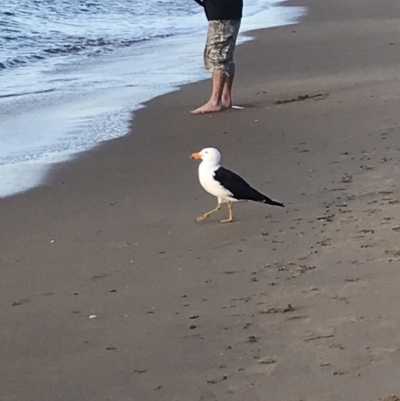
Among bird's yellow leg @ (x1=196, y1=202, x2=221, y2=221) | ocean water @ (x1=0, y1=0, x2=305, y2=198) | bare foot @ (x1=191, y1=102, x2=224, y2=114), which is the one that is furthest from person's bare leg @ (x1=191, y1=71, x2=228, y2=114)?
bird's yellow leg @ (x1=196, y1=202, x2=221, y2=221)

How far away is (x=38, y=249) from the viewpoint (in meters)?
4.66

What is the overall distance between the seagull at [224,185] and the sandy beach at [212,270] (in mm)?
123

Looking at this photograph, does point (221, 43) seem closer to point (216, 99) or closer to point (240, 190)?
point (216, 99)

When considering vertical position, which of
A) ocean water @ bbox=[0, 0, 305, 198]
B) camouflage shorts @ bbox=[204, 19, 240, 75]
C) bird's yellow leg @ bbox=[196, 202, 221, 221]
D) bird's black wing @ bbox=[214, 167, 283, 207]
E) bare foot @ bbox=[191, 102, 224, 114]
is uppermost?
camouflage shorts @ bbox=[204, 19, 240, 75]

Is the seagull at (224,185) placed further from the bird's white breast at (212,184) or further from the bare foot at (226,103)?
the bare foot at (226,103)

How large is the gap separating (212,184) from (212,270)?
0.87 metres

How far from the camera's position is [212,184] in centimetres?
490

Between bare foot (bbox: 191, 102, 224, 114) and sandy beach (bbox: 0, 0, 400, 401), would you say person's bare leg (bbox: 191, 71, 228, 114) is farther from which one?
sandy beach (bbox: 0, 0, 400, 401)

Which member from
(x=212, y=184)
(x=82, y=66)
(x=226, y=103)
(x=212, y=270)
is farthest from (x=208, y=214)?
(x=82, y=66)

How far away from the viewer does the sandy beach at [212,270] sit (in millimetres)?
3094

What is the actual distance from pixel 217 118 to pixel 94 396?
16.3ft

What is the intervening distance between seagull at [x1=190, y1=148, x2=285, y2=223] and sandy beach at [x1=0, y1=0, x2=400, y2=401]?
0.12 metres

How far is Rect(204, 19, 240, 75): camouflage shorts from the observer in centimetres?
807

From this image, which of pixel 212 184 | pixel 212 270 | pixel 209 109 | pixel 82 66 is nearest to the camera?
pixel 212 270
